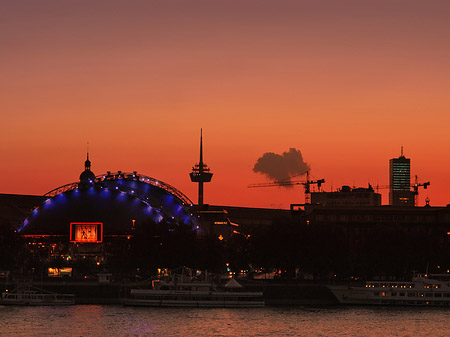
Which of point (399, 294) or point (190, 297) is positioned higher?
point (399, 294)

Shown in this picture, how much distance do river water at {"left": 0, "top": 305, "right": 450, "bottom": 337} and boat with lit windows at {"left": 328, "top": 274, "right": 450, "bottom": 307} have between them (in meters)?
6.08

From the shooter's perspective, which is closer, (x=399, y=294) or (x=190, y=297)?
(x=190, y=297)

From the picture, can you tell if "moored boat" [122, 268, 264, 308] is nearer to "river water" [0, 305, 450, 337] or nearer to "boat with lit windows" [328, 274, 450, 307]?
"river water" [0, 305, 450, 337]

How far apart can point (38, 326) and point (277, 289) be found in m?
56.6

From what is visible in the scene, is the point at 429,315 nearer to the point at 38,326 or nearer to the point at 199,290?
the point at 199,290

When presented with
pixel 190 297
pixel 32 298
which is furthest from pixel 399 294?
pixel 32 298

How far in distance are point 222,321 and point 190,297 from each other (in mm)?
26940

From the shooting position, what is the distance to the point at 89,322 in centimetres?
14188

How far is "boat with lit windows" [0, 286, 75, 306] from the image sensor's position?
172 m

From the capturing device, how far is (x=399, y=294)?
17875 cm

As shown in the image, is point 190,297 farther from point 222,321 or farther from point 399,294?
point 399,294

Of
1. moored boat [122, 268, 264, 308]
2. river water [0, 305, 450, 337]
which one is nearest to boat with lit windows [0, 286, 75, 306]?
river water [0, 305, 450, 337]

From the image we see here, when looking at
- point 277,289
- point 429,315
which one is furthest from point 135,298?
point 429,315

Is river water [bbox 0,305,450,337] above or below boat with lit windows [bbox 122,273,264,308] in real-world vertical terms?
below
